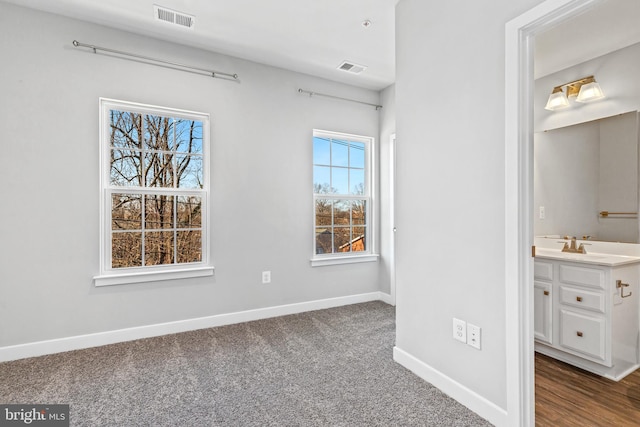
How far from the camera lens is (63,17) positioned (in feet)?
8.59

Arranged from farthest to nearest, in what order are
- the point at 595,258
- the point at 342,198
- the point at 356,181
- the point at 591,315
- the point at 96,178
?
the point at 356,181 → the point at 342,198 → the point at 96,178 → the point at 595,258 → the point at 591,315

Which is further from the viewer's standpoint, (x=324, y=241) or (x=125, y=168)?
(x=324, y=241)

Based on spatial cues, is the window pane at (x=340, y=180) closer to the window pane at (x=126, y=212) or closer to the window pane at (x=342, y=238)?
the window pane at (x=342, y=238)

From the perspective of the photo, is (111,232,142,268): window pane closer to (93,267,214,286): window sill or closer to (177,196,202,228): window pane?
(93,267,214,286): window sill

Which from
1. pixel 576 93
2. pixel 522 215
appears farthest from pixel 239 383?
pixel 576 93

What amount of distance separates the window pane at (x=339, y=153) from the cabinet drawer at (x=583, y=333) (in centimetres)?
257

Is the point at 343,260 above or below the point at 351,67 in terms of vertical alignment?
below

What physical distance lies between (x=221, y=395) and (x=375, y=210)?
9.00 feet

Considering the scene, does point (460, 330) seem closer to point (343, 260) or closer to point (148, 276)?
point (343, 260)

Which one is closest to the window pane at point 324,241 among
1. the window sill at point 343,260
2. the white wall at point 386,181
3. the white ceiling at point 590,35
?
the window sill at point 343,260

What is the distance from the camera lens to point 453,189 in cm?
199

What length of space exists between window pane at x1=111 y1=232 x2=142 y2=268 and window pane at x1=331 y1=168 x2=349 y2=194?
2118 millimetres

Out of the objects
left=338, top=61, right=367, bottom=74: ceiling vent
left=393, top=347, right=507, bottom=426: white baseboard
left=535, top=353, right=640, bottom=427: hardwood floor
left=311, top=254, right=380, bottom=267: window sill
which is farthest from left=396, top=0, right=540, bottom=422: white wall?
left=311, top=254, right=380, bottom=267: window sill

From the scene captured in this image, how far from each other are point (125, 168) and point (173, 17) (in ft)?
4.33
